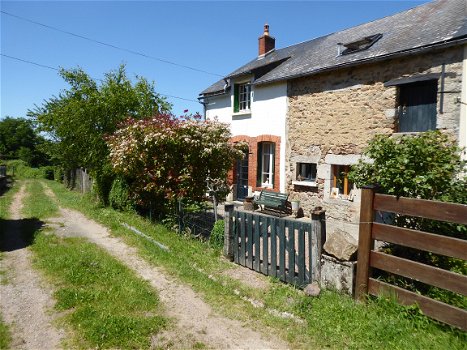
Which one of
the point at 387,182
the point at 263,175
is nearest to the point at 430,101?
the point at 387,182

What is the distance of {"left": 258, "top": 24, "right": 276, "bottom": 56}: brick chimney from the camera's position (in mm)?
16609

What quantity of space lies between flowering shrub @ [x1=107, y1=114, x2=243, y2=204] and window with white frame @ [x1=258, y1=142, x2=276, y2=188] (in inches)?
177

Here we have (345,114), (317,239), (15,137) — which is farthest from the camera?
(15,137)

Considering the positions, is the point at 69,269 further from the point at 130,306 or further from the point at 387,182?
the point at 387,182

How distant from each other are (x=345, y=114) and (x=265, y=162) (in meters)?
4.31

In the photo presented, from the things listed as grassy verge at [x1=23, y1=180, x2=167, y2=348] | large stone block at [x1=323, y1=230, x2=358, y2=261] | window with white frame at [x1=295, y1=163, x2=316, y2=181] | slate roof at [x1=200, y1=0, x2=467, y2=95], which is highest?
slate roof at [x1=200, y1=0, x2=467, y2=95]

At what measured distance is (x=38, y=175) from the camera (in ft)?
112

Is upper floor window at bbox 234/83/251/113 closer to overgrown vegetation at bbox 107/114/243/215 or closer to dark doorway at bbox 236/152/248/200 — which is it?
dark doorway at bbox 236/152/248/200

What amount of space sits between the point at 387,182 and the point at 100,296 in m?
4.36

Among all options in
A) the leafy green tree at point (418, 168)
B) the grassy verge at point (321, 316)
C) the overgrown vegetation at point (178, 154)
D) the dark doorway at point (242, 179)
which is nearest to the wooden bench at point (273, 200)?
the dark doorway at point (242, 179)

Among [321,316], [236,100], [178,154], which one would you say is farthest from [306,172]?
[321,316]

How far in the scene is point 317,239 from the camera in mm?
4633

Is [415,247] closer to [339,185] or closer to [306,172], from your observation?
[339,185]

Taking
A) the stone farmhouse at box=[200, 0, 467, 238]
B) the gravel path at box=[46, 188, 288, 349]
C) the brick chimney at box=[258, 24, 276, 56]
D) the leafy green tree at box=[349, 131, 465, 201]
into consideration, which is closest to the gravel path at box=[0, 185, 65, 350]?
the gravel path at box=[46, 188, 288, 349]
